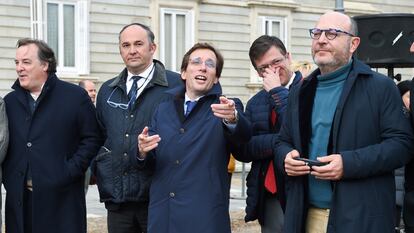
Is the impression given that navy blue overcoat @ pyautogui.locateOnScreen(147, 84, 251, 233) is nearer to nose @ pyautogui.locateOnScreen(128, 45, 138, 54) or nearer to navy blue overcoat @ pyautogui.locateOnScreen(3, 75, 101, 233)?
nose @ pyautogui.locateOnScreen(128, 45, 138, 54)

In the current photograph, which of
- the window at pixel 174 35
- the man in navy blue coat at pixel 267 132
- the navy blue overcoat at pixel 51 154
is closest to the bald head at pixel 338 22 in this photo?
the man in navy blue coat at pixel 267 132

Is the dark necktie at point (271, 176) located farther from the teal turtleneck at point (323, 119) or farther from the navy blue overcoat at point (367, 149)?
the navy blue overcoat at point (367, 149)

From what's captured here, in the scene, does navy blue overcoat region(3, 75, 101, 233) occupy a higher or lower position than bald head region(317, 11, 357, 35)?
lower

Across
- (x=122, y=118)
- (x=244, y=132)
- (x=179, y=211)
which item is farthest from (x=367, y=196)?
(x=122, y=118)

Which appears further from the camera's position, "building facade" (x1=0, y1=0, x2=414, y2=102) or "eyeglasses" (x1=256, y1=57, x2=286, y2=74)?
"building facade" (x1=0, y1=0, x2=414, y2=102)

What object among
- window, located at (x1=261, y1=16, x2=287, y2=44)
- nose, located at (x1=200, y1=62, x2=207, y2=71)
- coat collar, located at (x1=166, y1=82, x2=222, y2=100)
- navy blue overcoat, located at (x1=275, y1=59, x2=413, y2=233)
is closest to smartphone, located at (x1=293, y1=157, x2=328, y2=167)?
navy blue overcoat, located at (x1=275, y1=59, x2=413, y2=233)

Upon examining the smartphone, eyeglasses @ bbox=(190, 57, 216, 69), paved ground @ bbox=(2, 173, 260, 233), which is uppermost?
eyeglasses @ bbox=(190, 57, 216, 69)

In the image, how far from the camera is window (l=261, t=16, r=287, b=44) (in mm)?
23677

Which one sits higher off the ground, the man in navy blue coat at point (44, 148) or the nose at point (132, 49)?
the nose at point (132, 49)

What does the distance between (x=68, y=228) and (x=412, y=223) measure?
8.28 ft

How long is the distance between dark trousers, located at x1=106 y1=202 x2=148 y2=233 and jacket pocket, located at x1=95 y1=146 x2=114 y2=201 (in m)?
0.10

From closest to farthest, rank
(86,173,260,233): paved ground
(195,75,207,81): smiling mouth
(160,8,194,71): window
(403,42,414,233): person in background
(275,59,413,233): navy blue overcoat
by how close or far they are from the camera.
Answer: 1. (275,59,413,233): navy blue overcoat
2. (403,42,414,233): person in background
3. (195,75,207,81): smiling mouth
4. (86,173,260,233): paved ground
5. (160,8,194,71): window

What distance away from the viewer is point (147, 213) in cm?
484

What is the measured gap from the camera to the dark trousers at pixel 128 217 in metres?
4.85
